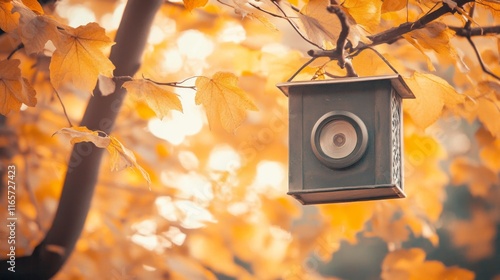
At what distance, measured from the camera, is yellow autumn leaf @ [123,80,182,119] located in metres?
1.74

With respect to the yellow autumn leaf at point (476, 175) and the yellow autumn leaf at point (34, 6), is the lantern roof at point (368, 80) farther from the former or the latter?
the yellow autumn leaf at point (476, 175)

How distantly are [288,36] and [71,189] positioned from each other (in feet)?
5.41

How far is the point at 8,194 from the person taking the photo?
131 inches

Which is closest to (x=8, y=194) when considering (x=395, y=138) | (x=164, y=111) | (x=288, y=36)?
(x=288, y=36)

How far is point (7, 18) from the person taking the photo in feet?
5.62

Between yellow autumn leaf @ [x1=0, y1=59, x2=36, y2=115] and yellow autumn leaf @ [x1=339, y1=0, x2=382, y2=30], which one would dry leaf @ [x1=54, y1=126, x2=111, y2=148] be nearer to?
yellow autumn leaf @ [x1=0, y1=59, x2=36, y2=115]

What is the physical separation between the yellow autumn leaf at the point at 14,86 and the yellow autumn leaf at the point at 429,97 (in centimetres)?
93

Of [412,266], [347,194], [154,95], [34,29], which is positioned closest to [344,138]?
[347,194]

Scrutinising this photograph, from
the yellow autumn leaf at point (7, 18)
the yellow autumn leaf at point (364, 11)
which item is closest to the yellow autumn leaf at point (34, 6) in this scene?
the yellow autumn leaf at point (7, 18)

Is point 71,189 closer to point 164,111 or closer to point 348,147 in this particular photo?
point 164,111

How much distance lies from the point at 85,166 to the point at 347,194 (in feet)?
2.75

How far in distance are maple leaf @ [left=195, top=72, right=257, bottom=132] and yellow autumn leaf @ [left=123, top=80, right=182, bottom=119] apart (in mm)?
60

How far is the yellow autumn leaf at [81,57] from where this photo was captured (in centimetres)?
164

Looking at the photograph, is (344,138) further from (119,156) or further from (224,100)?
(119,156)
